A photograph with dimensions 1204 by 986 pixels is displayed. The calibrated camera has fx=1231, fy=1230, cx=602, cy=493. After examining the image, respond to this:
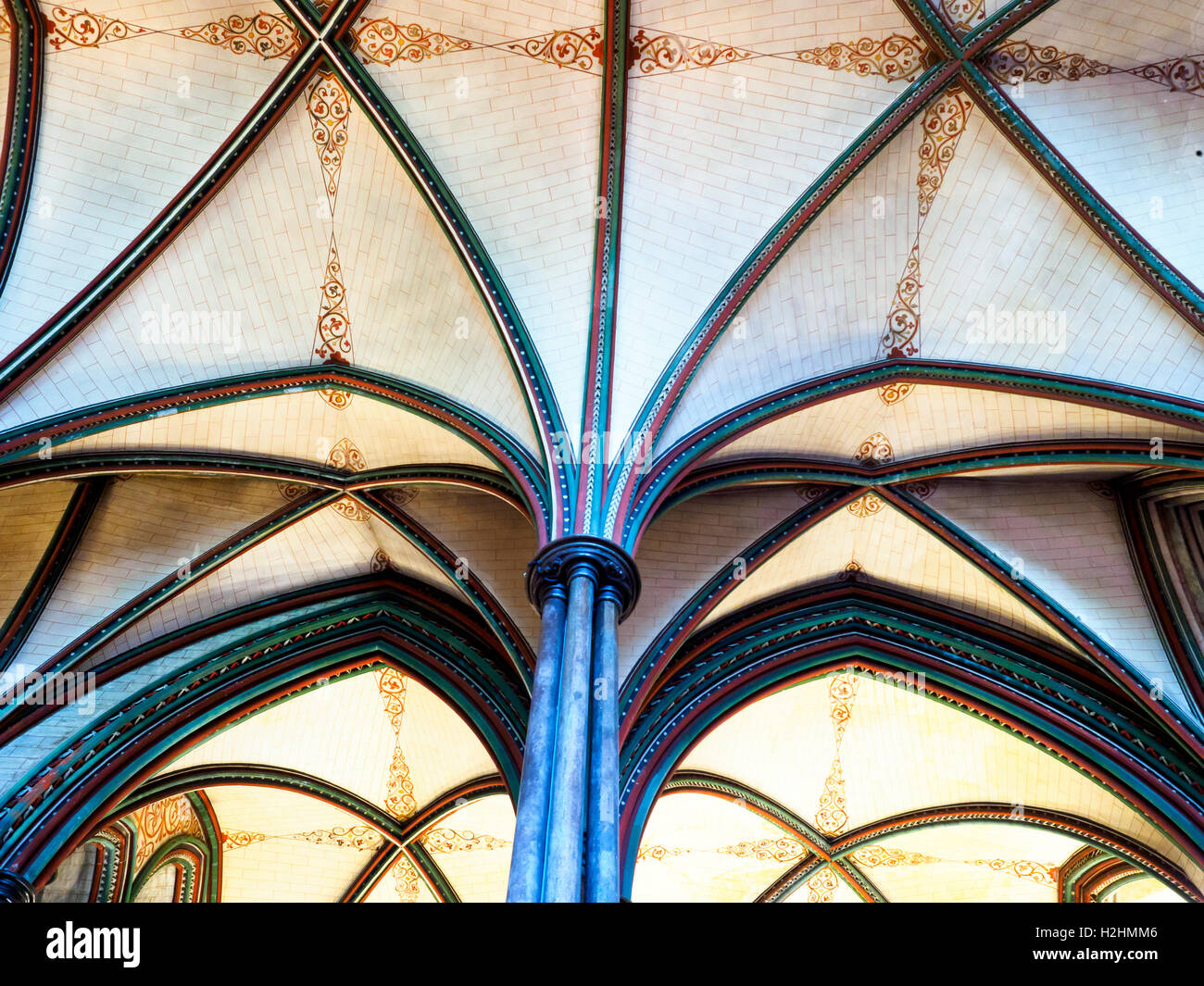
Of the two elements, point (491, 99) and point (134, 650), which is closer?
point (491, 99)

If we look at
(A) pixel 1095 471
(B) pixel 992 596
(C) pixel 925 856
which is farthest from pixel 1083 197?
(C) pixel 925 856

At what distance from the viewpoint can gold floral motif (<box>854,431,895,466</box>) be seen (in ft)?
39.3


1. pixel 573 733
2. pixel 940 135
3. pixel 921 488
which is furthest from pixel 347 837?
pixel 940 135

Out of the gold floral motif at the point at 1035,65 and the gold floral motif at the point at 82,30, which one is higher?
the gold floral motif at the point at 1035,65

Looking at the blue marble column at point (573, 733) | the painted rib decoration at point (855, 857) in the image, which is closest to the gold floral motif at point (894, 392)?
the blue marble column at point (573, 733)

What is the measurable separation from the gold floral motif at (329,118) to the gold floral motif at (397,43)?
36cm

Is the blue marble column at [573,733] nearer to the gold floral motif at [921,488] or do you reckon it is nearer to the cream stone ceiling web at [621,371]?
the cream stone ceiling web at [621,371]

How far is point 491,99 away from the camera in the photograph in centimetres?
1073

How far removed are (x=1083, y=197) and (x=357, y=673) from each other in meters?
8.34

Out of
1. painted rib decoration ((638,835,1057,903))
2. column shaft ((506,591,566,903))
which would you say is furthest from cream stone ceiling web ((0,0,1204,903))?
painted rib decoration ((638,835,1057,903))

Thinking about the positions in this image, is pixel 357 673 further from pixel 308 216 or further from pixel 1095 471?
pixel 1095 471

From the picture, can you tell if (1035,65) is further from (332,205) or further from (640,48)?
(332,205)

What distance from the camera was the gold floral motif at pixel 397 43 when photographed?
412 inches

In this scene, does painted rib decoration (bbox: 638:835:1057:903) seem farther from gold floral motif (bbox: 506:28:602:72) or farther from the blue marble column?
gold floral motif (bbox: 506:28:602:72)
